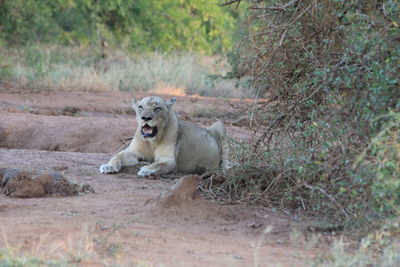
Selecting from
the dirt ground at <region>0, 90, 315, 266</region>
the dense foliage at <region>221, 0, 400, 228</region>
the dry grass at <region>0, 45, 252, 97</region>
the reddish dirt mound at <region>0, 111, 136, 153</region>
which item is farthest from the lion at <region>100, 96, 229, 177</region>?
the dry grass at <region>0, 45, 252, 97</region>

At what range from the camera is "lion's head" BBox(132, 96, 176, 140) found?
27.8ft

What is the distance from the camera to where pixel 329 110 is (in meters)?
5.54

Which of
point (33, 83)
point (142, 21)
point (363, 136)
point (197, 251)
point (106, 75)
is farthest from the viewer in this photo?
point (142, 21)

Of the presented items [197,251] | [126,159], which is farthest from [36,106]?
[197,251]

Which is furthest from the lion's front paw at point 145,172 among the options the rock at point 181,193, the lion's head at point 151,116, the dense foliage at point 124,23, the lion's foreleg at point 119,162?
the dense foliage at point 124,23

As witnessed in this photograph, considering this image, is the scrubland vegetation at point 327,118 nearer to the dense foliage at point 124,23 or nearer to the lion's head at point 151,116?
the lion's head at point 151,116

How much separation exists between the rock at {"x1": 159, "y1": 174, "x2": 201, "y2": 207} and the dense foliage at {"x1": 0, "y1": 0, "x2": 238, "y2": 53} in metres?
13.3

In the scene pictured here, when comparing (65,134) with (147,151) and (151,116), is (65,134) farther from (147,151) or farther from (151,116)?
(151,116)

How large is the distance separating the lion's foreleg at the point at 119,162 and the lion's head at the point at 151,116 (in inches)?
11.6

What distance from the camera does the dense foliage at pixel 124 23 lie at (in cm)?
1989

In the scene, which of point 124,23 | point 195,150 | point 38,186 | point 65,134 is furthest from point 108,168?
point 124,23

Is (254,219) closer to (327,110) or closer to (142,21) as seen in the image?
(327,110)

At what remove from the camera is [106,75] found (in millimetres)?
17281

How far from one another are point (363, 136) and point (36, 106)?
31.4ft
